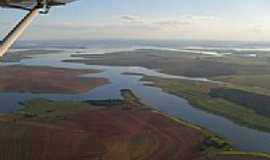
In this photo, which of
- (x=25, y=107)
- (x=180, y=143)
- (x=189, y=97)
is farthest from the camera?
(x=189, y=97)

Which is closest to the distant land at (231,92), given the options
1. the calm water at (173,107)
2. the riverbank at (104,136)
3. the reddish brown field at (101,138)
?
the calm water at (173,107)

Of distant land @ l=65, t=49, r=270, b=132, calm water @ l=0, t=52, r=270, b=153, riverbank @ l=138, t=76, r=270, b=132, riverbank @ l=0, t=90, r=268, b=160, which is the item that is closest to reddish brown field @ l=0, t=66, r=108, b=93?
calm water @ l=0, t=52, r=270, b=153

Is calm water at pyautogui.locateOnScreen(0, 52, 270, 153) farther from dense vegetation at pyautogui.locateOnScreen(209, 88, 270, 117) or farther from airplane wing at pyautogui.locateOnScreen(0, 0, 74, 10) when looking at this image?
airplane wing at pyautogui.locateOnScreen(0, 0, 74, 10)

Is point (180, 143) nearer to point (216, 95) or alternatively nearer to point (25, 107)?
point (25, 107)

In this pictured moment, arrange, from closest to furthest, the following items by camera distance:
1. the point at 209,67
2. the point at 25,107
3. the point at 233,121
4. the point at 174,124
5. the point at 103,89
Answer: the point at 174,124, the point at 233,121, the point at 25,107, the point at 103,89, the point at 209,67

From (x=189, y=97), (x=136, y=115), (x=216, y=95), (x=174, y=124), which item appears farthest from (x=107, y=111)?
(x=216, y=95)

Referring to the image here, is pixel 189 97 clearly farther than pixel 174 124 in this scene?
Yes
